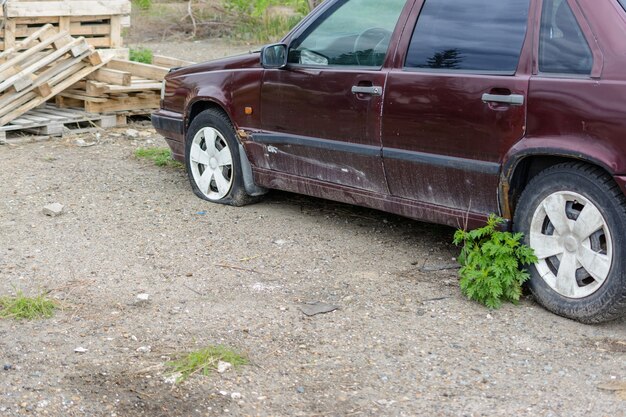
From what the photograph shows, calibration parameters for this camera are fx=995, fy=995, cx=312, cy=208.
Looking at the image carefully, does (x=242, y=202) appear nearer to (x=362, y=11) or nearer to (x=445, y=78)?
(x=362, y=11)

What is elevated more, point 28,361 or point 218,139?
point 218,139

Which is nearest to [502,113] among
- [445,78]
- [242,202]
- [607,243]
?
[445,78]

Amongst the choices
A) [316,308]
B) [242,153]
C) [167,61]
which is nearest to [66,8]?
[167,61]

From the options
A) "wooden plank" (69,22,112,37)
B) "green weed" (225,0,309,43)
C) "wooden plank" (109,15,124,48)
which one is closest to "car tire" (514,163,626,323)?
"wooden plank" (69,22,112,37)

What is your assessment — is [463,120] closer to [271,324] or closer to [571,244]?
[571,244]

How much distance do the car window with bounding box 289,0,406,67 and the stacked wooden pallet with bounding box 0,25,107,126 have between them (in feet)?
13.0

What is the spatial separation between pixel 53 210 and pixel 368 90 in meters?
2.59

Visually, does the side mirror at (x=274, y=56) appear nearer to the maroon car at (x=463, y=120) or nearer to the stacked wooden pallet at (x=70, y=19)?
the maroon car at (x=463, y=120)

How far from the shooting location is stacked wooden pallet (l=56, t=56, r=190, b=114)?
33.5ft

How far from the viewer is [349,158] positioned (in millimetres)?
6273

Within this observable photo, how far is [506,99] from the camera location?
5.26m

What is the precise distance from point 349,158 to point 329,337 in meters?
1.60

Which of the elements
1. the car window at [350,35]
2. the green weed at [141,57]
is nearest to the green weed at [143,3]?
the green weed at [141,57]

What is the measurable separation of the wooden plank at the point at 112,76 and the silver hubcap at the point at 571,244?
591 centimetres
